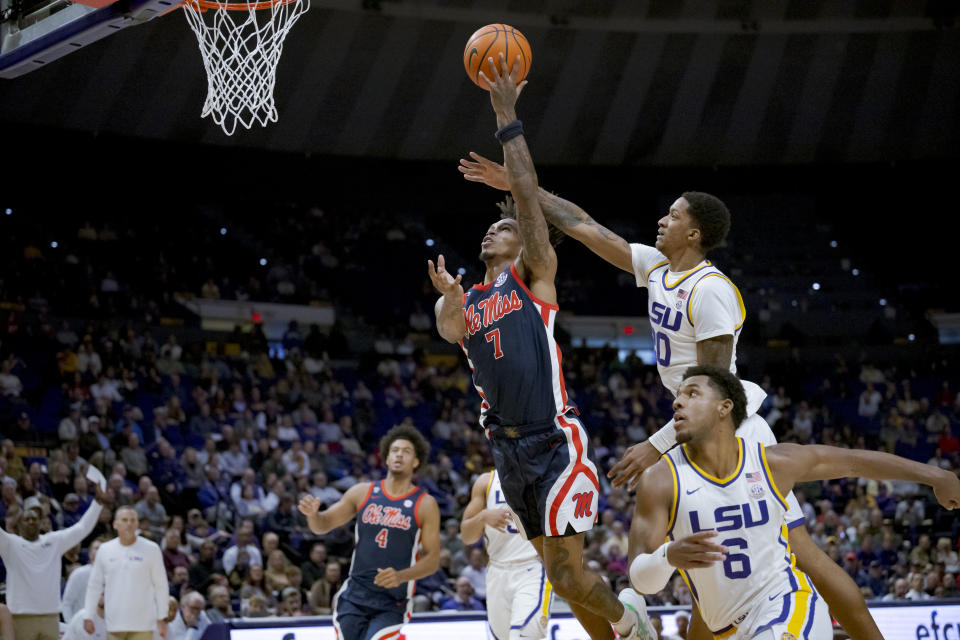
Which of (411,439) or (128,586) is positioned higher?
(411,439)

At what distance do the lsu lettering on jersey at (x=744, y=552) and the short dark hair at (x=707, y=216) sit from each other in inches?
55.5

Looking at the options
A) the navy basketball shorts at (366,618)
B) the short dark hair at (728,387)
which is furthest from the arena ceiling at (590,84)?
the short dark hair at (728,387)

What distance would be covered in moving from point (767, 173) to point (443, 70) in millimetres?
7443

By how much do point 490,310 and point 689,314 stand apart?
1.00 metres

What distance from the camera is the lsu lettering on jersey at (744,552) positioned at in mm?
4422

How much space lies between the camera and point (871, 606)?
33.8 feet

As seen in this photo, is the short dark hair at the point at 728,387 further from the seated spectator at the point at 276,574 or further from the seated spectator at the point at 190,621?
the seated spectator at the point at 276,574

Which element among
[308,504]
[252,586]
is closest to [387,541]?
[308,504]

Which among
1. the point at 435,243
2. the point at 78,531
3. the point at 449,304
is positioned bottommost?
the point at 78,531

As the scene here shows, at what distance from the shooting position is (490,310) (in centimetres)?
538

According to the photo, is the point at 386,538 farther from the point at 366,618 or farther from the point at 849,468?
the point at 849,468

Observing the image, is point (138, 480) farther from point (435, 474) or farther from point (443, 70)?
point (443, 70)

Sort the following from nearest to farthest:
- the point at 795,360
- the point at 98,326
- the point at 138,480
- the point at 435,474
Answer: the point at 138,480
the point at 435,474
the point at 98,326
the point at 795,360

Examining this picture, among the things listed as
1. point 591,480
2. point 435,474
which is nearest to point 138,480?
point 435,474
